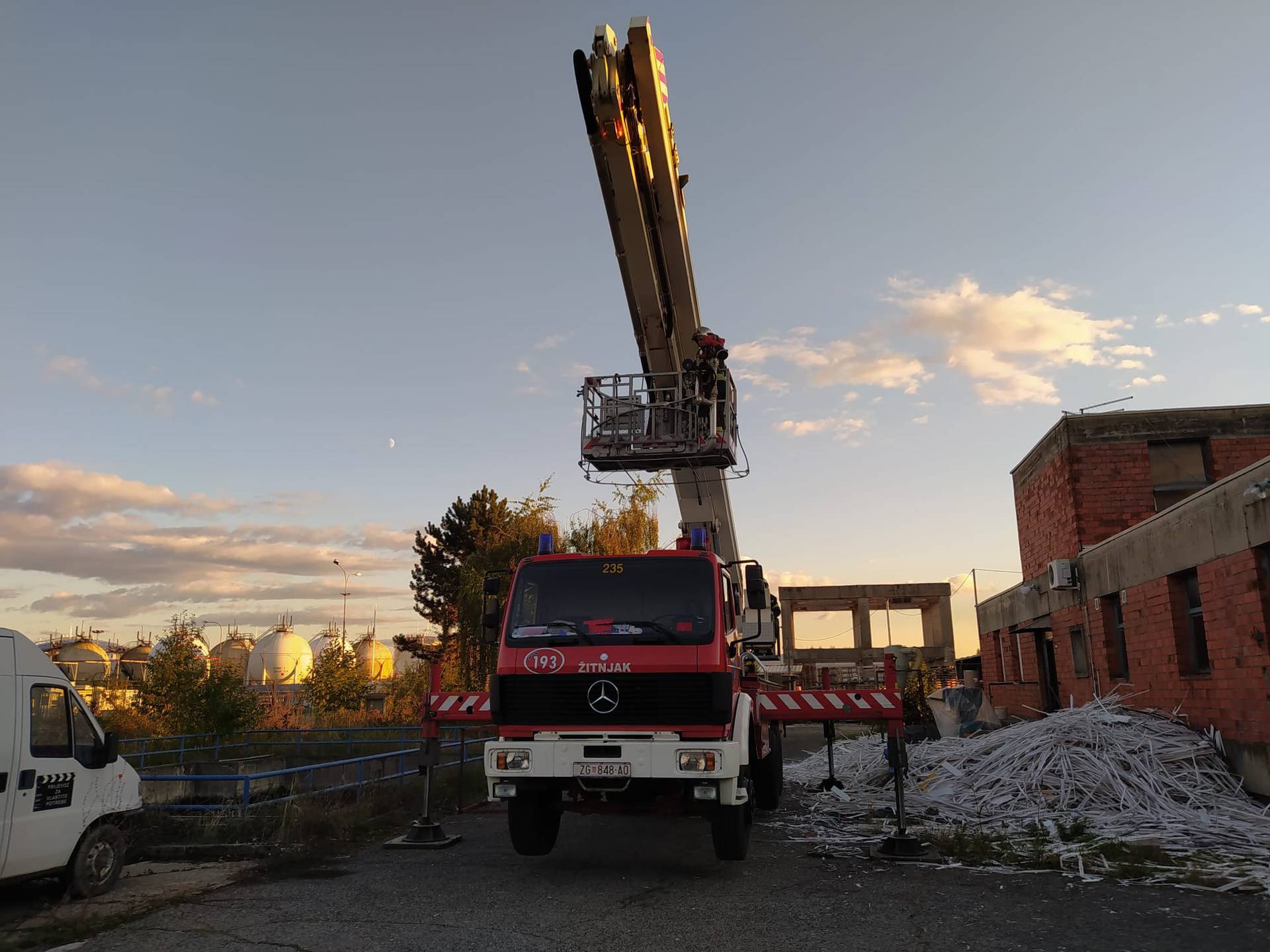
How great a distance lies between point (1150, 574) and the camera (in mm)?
12953

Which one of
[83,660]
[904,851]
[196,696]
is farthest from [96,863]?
[83,660]

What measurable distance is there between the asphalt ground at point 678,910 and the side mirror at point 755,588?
2.51 m

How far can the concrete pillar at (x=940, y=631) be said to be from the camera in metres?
42.9

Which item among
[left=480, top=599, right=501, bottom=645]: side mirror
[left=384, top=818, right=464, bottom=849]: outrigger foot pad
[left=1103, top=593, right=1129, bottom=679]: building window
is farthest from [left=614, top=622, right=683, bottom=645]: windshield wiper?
[left=1103, top=593, right=1129, bottom=679]: building window

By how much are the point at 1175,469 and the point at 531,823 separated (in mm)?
14243

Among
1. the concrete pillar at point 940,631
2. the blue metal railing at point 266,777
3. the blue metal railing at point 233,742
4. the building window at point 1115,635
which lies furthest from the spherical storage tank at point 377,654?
the building window at point 1115,635

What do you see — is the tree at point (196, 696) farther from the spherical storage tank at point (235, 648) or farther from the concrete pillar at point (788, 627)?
the spherical storage tank at point (235, 648)

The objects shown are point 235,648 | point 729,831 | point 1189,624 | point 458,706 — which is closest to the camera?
point 729,831

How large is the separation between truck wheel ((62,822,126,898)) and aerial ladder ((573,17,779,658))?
22.9ft

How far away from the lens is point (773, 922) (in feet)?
21.1

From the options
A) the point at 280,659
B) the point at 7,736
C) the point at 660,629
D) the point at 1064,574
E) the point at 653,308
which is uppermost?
the point at 653,308

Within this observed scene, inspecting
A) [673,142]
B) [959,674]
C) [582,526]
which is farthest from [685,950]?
[959,674]

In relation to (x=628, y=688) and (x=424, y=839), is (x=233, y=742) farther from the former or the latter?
(x=628, y=688)

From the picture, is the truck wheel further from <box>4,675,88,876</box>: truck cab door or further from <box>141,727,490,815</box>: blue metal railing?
<box>141,727,490,815</box>: blue metal railing
